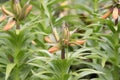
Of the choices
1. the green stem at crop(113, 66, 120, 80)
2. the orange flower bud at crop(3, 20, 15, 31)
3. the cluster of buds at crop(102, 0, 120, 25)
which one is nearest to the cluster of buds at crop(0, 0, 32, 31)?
the orange flower bud at crop(3, 20, 15, 31)

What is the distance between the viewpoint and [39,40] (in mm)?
2033

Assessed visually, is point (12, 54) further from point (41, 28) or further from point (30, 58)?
point (41, 28)

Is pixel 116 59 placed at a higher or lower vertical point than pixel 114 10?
lower

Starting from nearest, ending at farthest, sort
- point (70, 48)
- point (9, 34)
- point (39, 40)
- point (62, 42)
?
point (62, 42) → point (9, 34) → point (39, 40) → point (70, 48)

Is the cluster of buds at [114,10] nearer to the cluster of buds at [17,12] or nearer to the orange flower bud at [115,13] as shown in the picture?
the orange flower bud at [115,13]

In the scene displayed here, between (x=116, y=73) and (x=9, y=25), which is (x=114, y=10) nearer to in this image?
(x=116, y=73)

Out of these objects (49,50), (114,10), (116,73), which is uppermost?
(114,10)

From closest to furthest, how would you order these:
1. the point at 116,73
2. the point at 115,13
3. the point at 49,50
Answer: the point at 49,50 → the point at 115,13 → the point at 116,73

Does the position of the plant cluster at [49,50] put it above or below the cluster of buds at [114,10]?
below

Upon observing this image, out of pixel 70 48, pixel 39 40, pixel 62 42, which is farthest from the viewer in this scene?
pixel 70 48

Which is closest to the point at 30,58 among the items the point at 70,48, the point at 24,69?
the point at 24,69

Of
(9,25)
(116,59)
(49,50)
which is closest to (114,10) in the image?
(116,59)

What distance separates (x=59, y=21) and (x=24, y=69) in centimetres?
36

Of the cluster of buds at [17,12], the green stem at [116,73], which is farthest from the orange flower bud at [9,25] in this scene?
the green stem at [116,73]
